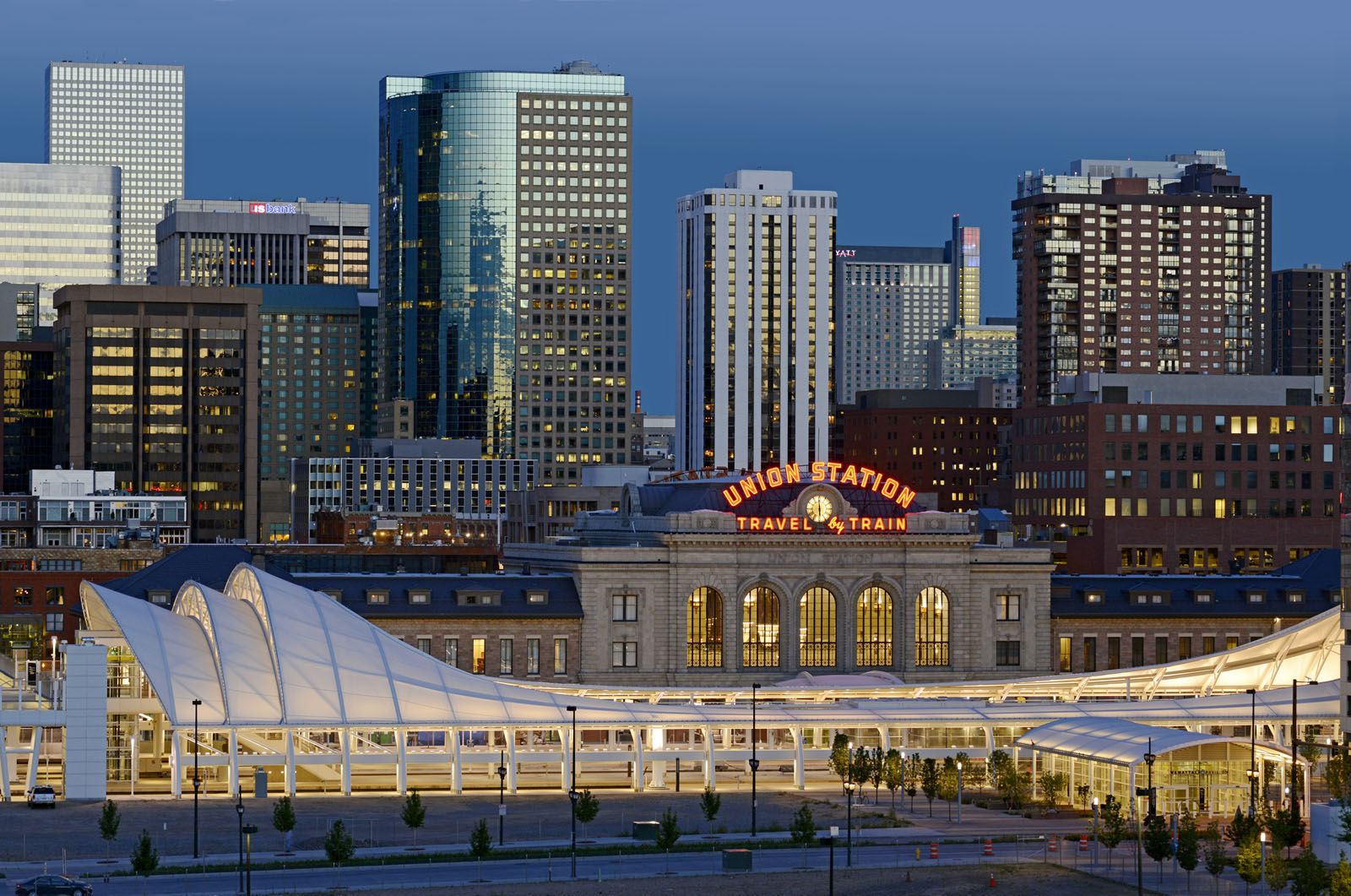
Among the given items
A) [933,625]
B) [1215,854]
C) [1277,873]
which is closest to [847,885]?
[1215,854]

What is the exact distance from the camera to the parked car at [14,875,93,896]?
3693 inches

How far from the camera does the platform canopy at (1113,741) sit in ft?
408

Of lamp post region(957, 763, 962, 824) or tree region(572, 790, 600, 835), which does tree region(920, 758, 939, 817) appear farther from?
tree region(572, 790, 600, 835)

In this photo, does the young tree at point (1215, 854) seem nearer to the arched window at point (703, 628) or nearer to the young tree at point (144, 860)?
the young tree at point (144, 860)

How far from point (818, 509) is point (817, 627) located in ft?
30.0

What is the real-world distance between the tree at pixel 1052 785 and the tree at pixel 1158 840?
2339 cm

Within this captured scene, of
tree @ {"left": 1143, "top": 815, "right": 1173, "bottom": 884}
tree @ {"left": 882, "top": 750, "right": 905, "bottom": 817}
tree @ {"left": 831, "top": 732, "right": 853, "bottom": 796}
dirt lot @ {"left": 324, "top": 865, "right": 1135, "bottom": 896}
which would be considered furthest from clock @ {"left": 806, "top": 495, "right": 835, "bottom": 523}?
tree @ {"left": 1143, "top": 815, "right": 1173, "bottom": 884}

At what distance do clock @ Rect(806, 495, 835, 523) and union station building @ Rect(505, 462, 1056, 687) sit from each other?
0.30 feet

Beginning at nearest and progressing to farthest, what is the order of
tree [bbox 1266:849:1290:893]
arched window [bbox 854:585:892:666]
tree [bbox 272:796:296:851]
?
tree [bbox 1266:849:1290:893] < tree [bbox 272:796:296:851] < arched window [bbox 854:585:892:666]

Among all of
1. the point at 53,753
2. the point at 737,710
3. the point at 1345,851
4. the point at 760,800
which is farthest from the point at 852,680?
the point at 1345,851

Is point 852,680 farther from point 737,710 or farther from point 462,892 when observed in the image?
point 462,892

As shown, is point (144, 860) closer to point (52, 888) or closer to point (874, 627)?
point (52, 888)

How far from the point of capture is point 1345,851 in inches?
4210

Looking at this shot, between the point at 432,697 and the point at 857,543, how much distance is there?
52.5m
